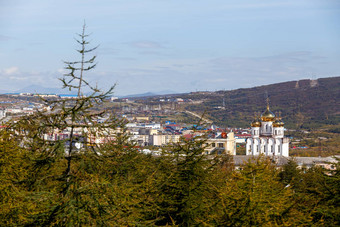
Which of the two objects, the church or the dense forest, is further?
the church

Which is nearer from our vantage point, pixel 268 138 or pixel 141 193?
pixel 141 193

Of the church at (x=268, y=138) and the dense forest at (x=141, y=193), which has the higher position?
the dense forest at (x=141, y=193)

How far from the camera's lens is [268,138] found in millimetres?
71812

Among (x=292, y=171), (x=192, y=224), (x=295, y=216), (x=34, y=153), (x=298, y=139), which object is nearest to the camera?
(x=34, y=153)

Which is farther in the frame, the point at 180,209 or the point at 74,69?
the point at 180,209

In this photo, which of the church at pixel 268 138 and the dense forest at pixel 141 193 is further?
the church at pixel 268 138

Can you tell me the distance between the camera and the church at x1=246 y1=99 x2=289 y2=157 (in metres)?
71.4

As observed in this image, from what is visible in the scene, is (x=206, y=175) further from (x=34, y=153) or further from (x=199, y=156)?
(x=34, y=153)

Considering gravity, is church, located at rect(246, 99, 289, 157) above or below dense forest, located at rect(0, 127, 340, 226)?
below

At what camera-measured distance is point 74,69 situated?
467 inches

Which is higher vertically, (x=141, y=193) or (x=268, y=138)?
(x=141, y=193)

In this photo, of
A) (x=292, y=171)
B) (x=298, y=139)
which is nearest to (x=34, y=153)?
(x=292, y=171)

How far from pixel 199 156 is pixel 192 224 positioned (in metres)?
2.72

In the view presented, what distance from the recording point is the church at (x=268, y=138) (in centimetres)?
7138
